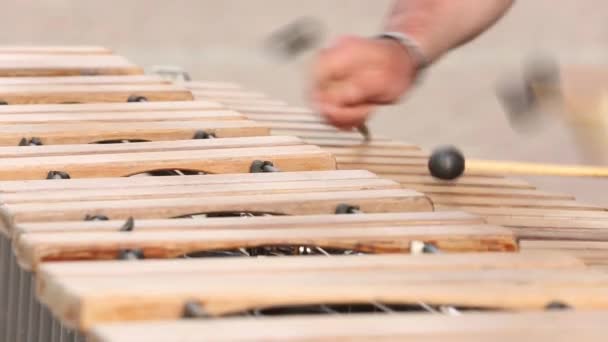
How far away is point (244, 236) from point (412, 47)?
0.54m

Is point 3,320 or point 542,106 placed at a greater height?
point 542,106

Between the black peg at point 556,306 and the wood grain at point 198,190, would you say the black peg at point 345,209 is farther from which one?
the black peg at point 556,306

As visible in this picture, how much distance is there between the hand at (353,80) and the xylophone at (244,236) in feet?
0.58

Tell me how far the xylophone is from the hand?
0.58 feet

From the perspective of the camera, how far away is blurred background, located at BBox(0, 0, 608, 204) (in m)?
7.83

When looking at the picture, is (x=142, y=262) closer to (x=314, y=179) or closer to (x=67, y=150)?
(x=314, y=179)

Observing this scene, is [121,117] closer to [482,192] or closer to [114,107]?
[114,107]

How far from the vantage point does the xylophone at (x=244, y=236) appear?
201 centimetres

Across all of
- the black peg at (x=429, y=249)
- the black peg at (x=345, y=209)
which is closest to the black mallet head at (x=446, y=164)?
the black peg at (x=345, y=209)

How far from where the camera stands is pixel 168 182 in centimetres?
291

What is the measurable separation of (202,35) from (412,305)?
6053mm

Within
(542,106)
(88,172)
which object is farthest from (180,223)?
(542,106)

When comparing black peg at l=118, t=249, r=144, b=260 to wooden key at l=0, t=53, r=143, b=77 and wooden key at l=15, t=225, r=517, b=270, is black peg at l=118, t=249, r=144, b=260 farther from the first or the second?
wooden key at l=0, t=53, r=143, b=77

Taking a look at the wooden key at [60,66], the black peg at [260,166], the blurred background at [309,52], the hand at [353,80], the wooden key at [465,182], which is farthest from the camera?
the blurred background at [309,52]
